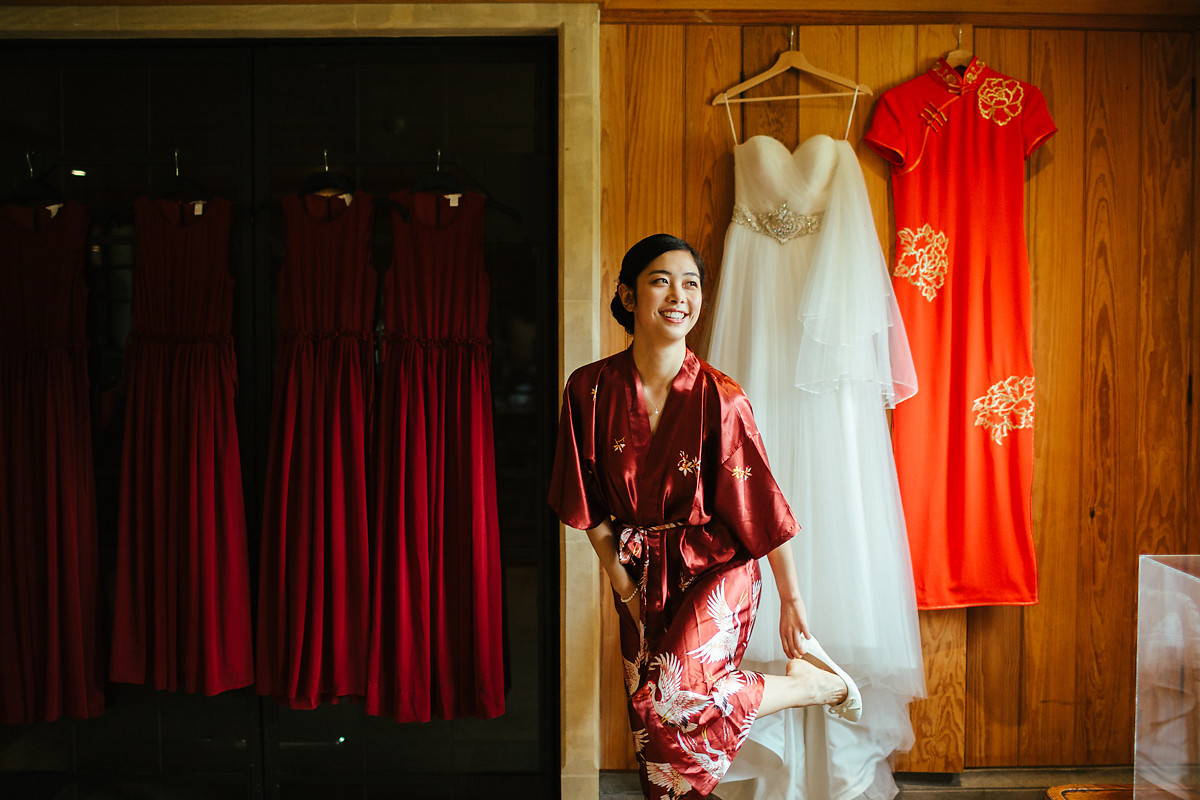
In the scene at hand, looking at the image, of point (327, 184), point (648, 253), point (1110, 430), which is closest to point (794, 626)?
point (648, 253)

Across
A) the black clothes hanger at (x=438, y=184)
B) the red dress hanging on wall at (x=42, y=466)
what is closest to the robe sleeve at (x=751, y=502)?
the black clothes hanger at (x=438, y=184)

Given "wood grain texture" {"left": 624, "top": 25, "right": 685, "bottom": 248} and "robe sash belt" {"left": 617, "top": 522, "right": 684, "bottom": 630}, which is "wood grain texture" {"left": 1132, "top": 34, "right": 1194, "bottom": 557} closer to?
"wood grain texture" {"left": 624, "top": 25, "right": 685, "bottom": 248}

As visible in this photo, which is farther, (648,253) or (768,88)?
(768,88)

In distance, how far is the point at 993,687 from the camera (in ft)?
7.74

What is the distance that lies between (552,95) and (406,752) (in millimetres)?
2336

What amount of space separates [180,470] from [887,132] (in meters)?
2.55

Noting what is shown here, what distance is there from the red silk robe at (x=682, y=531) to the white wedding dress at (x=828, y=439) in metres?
0.38

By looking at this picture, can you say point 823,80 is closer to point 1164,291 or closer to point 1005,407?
point 1005,407

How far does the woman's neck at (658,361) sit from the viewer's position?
69.4 inches

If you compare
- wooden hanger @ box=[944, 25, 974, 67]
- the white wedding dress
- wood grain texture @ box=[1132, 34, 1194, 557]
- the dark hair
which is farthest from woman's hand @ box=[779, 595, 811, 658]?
wooden hanger @ box=[944, 25, 974, 67]

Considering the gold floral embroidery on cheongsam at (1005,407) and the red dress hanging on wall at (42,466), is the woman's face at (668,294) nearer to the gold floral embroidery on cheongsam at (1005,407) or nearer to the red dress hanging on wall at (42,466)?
the gold floral embroidery on cheongsam at (1005,407)

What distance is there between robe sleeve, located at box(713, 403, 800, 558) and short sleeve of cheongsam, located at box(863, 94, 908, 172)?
116 centimetres

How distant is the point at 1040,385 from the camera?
2.37 meters

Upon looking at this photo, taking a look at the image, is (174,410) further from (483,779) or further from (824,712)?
(824,712)
